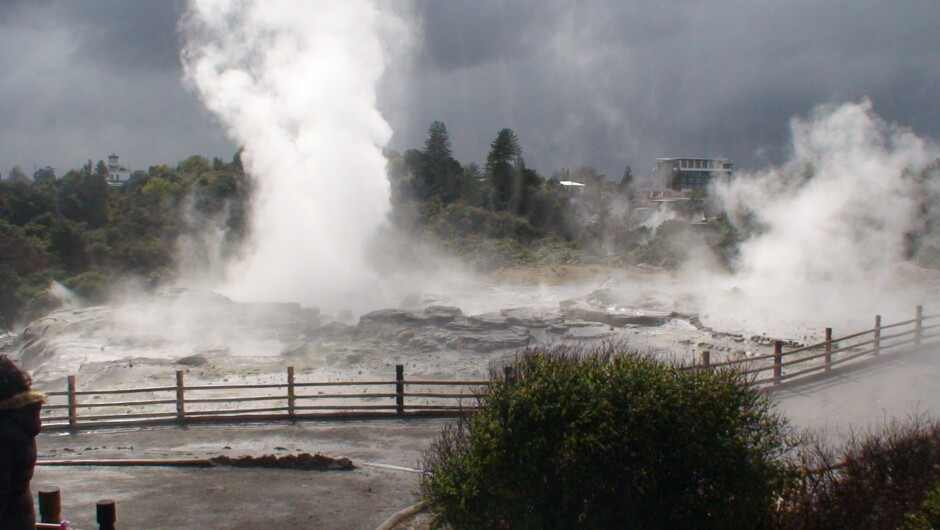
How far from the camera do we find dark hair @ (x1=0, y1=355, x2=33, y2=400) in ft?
13.4

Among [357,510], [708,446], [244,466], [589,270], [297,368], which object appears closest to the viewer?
[708,446]

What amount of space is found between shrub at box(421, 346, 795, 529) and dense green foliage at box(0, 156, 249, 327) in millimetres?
42302

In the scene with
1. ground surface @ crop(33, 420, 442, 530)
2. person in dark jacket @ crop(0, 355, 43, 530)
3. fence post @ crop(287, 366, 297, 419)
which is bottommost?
ground surface @ crop(33, 420, 442, 530)

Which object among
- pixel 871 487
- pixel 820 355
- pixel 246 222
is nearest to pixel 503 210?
pixel 246 222

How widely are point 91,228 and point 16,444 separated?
2743 inches

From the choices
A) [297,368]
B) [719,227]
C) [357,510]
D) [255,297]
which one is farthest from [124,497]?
[719,227]

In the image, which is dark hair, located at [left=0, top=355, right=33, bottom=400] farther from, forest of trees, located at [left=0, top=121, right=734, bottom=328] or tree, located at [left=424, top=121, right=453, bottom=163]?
tree, located at [left=424, top=121, right=453, bottom=163]

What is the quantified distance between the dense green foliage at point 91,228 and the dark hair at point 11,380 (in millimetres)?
42227

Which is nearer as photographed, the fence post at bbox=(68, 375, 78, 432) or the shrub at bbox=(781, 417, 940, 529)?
the shrub at bbox=(781, 417, 940, 529)

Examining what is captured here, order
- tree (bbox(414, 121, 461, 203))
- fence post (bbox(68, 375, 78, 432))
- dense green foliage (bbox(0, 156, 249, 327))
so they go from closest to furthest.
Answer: fence post (bbox(68, 375, 78, 432)), dense green foliage (bbox(0, 156, 249, 327)), tree (bbox(414, 121, 461, 203))

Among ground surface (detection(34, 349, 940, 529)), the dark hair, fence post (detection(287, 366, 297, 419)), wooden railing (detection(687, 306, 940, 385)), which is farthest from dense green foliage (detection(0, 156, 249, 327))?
the dark hair

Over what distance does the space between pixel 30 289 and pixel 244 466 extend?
130 ft

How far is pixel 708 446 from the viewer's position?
5.47m

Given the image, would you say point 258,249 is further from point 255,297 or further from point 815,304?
point 815,304
